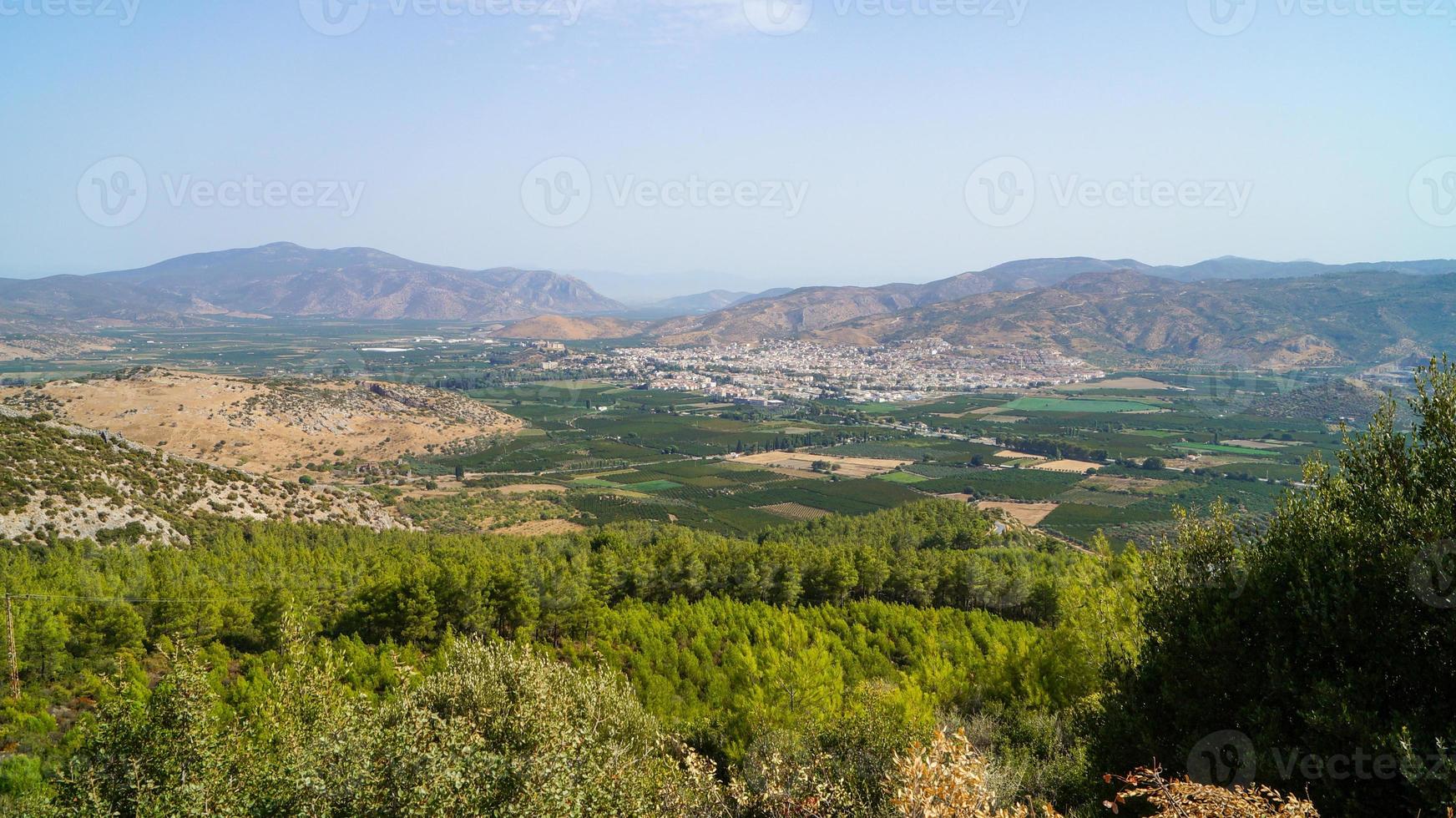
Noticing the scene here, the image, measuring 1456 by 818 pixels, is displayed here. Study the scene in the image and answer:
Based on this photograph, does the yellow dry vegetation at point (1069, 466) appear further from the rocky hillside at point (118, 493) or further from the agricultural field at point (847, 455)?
the rocky hillside at point (118, 493)

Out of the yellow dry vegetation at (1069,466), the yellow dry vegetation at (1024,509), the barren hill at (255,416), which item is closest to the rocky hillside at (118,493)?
the barren hill at (255,416)

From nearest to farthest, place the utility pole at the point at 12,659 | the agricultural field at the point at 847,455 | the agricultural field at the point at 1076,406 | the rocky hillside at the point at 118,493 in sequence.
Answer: the utility pole at the point at 12,659 → the rocky hillside at the point at 118,493 → the agricultural field at the point at 847,455 → the agricultural field at the point at 1076,406

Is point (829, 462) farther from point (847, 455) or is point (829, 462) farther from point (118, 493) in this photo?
point (118, 493)

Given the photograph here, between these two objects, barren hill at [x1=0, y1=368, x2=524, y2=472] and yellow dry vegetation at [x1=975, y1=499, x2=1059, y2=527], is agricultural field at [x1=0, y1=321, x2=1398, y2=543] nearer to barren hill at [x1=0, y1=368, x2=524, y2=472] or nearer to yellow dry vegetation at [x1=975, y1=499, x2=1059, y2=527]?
yellow dry vegetation at [x1=975, y1=499, x2=1059, y2=527]

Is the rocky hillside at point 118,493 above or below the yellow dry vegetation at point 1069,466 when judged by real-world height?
above

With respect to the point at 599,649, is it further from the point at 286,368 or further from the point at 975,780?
the point at 286,368

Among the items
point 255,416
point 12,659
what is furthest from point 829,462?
point 12,659

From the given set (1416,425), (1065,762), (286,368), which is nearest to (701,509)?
(1065,762)
